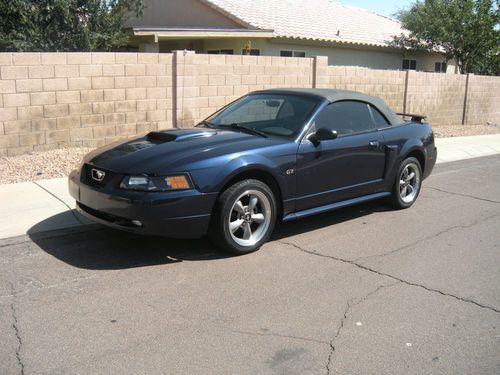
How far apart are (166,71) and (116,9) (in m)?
4.49

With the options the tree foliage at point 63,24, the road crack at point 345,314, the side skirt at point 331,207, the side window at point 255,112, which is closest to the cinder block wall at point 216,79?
the tree foliage at point 63,24

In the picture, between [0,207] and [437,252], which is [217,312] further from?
[0,207]

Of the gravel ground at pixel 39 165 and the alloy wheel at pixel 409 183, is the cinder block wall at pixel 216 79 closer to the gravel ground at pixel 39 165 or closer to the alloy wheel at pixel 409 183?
the gravel ground at pixel 39 165

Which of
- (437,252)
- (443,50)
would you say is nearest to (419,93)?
(443,50)

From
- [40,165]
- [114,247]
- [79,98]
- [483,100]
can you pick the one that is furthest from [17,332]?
[483,100]

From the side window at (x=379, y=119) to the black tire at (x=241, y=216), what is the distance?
2113 mm

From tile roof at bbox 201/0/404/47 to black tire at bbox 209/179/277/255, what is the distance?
13.2m

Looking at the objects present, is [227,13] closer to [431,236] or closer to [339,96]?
[339,96]

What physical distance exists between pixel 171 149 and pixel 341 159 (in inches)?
78.0

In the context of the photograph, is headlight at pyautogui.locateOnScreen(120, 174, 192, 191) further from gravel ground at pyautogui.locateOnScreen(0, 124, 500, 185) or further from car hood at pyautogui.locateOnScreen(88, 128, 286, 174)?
gravel ground at pyautogui.locateOnScreen(0, 124, 500, 185)

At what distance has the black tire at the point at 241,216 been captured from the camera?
503 centimetres

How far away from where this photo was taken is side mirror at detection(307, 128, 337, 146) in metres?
5.69

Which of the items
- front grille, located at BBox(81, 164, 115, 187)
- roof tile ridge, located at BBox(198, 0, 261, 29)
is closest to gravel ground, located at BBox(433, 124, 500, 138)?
roof tile ridge, located at BBox(198, 0, 261, 29)

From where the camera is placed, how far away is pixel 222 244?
16.8 ft
